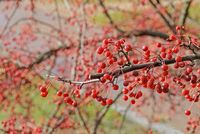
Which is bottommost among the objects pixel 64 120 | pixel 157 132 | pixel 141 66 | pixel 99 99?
pixel 157 132

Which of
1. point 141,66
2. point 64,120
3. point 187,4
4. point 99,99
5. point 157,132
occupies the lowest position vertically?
point 157,132

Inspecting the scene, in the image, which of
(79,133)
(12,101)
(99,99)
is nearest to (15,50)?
(12,101)

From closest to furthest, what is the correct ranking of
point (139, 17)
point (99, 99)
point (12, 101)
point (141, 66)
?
point (141, 66)
point (99, 99)
point (12, 101)
point (139, 17)

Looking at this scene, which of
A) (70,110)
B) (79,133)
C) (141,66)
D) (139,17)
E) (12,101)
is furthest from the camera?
(139,17)

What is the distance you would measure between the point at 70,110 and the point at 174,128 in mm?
3855

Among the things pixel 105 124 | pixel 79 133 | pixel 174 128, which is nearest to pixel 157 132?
pixel 174 128

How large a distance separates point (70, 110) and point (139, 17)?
6.76 m

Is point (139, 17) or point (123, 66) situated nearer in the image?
point (123, 66)

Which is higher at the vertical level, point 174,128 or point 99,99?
point 99,99

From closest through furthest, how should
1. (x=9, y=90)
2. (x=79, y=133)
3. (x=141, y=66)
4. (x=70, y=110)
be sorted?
(x=141, y=66) < (x=70, y=110) < (x=9, y=90) < (x=79, y=133)

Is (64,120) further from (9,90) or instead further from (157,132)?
(157,132)

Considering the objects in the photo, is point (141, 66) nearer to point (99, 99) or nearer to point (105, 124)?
point (99, 99)

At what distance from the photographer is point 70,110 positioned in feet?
19.8

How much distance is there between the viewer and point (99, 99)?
255 cm
